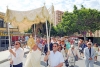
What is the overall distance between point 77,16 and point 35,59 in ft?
159

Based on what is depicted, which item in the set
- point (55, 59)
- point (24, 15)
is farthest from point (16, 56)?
point (24, 15)

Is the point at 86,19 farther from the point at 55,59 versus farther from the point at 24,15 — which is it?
the point at 55,59

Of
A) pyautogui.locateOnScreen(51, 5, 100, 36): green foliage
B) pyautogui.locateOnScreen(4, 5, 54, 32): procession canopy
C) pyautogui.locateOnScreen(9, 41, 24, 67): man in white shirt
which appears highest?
pyautogui.locateOnScreen(51, 5, 100, 36): green foliage

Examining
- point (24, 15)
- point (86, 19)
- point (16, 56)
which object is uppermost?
point (86, 19)

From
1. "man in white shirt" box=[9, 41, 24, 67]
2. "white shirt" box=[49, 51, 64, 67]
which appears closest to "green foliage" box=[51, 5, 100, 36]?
"man in white shirt" box=[9, 41, 24, 67]

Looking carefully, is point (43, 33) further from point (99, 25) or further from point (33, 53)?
point (33, 53)

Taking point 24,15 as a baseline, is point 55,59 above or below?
below

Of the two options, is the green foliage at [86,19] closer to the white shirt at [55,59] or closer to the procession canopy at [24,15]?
the procession canopy at [24,15]

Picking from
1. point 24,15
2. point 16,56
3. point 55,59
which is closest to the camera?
point 55,59

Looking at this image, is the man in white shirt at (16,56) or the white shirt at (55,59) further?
the man in white shirt at (16,56)

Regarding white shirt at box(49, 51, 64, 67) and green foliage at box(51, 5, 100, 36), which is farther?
green foliage at box(51, 5, 100, 36)

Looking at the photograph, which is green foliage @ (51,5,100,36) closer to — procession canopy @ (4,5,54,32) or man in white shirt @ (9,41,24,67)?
procession canopy @ (4,5,54,32)

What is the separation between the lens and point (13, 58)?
790cm

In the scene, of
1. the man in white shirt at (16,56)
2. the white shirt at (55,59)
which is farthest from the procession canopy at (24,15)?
the white shirt at (55,59)
